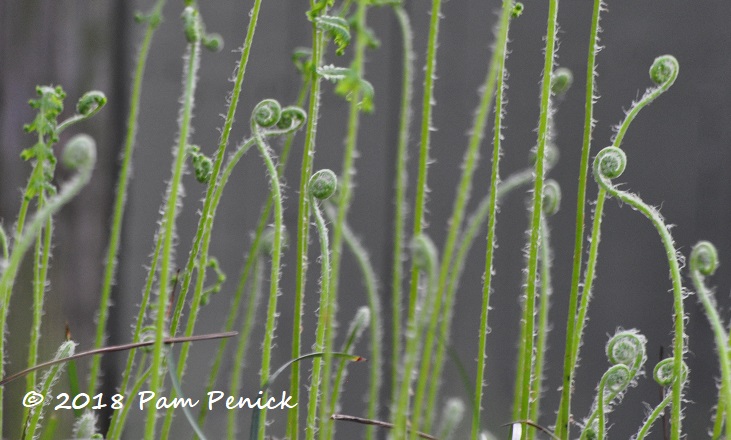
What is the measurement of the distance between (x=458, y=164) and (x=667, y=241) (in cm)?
98

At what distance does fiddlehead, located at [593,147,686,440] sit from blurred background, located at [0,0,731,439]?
88 centimetres

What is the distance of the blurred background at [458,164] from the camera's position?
1226 millimetres

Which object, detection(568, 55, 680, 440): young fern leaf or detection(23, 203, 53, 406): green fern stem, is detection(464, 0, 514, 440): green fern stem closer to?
detection(568, 55, 680, 440): young fern leaf

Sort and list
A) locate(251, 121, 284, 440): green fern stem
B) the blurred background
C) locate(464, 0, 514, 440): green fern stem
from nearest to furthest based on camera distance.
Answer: locate(464, 0, 514, 440): green fern stem
locate(251, 121, 284, 440): green fern stem
the blurred background

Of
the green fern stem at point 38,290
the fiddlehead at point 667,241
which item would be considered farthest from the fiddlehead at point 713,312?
the green fern stem at point 38,290

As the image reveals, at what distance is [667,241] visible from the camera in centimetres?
40

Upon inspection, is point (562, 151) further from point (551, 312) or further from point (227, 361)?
point (227, 361)

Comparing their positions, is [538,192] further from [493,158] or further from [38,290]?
[38,290]

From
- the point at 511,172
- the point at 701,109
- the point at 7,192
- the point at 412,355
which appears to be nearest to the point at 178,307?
the point at 412,355

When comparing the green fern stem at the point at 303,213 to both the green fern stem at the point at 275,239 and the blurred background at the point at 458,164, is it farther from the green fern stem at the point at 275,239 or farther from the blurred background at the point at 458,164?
the blurred background at the point at 458,164

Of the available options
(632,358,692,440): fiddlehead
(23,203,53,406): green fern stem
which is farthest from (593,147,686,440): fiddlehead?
(23,203,53,406): green fern stem

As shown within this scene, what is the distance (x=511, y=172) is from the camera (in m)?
1.35

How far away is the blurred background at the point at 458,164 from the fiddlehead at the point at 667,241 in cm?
88

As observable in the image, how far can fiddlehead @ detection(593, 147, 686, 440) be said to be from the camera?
400mm
